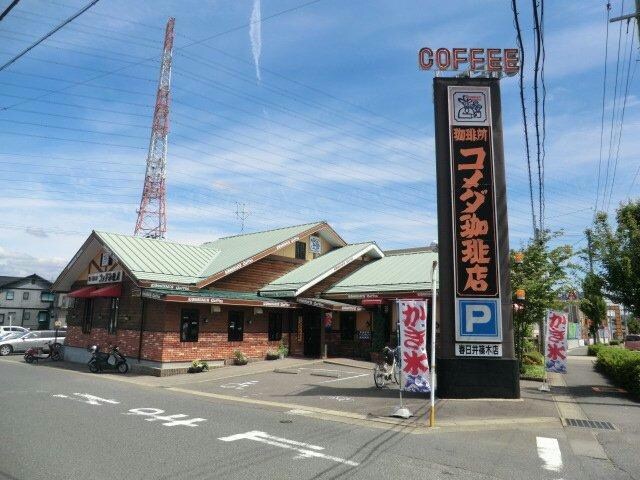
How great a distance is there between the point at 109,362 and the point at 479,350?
1556cm

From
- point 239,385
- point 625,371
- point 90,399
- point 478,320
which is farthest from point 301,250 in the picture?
point 625,371

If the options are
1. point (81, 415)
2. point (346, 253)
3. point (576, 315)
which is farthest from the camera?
point (576, 315)

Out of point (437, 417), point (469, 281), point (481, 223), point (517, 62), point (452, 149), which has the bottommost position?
point (437, 417)

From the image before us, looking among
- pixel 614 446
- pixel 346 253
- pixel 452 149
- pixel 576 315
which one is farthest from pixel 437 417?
pixel 576 315

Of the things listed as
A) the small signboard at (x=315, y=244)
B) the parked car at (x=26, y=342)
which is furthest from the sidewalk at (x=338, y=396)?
the parked car at (x=26, y=342)

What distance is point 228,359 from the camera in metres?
22.7

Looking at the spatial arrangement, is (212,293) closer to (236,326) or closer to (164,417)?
(236,326)

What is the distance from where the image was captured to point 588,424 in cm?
1115

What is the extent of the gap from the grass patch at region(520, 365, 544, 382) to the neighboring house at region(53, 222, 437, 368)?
5.06 meters

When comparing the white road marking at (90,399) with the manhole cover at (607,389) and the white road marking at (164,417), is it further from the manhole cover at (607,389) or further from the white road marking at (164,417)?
the manhole cover at (607,389)

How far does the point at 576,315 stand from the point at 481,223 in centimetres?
5238

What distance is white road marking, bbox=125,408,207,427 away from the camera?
10.5 metres

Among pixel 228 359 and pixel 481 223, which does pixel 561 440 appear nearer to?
pixel 481 223

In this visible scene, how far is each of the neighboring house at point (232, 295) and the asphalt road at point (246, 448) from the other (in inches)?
359
